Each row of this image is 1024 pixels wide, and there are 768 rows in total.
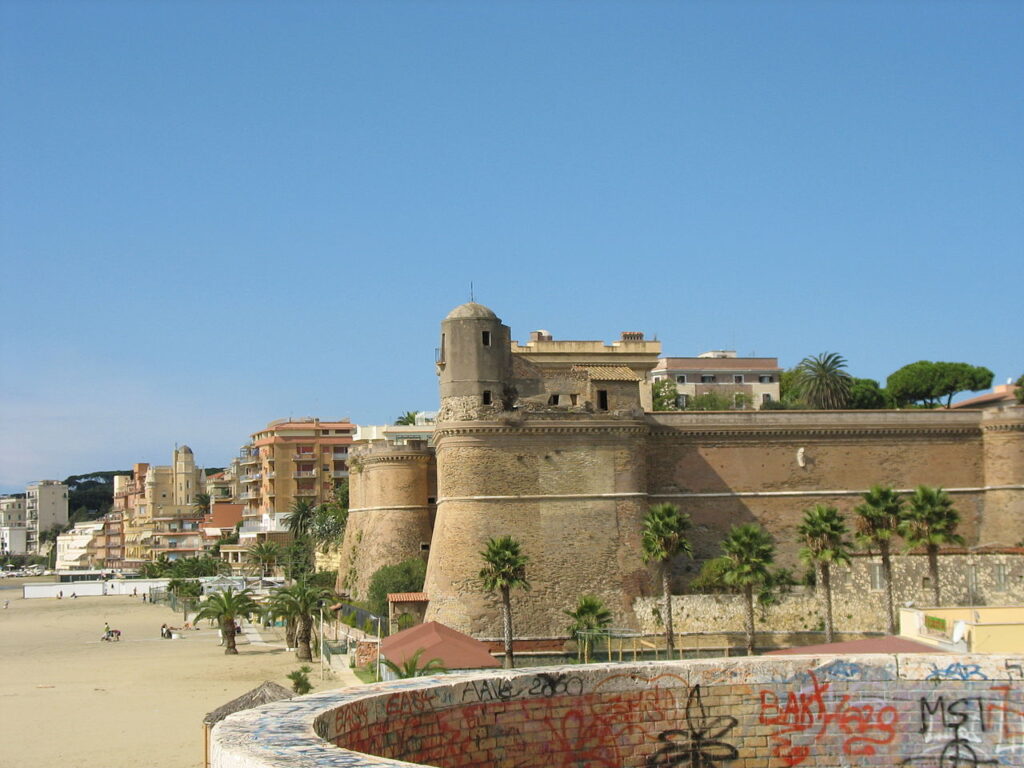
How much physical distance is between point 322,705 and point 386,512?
121 feet

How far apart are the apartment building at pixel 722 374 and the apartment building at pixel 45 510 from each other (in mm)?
134948

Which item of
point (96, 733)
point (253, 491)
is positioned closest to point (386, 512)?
point (96, 733)

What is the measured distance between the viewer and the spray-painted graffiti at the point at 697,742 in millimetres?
13141

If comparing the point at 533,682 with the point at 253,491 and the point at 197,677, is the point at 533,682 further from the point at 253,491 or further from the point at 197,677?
the point at 253,491

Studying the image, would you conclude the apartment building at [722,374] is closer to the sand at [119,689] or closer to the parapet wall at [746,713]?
the sand at [119,689]

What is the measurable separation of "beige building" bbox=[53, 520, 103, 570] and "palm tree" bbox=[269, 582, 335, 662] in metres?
106

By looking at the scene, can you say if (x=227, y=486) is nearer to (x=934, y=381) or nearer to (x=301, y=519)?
(x=301, y=519)

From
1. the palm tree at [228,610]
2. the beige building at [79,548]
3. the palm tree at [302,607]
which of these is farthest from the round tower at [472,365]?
the beige building at [79,548]

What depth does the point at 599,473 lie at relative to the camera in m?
40.0

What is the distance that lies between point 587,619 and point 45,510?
175m

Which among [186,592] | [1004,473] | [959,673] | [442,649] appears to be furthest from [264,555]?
[959,673]

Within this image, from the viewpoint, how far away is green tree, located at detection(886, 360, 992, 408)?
77.1m

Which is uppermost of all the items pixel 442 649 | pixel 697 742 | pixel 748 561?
pixel 748 561

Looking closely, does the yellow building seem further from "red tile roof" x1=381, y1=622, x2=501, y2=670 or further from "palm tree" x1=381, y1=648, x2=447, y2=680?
"palm tree" x1=381, y1=648, x2=447, y2=680
